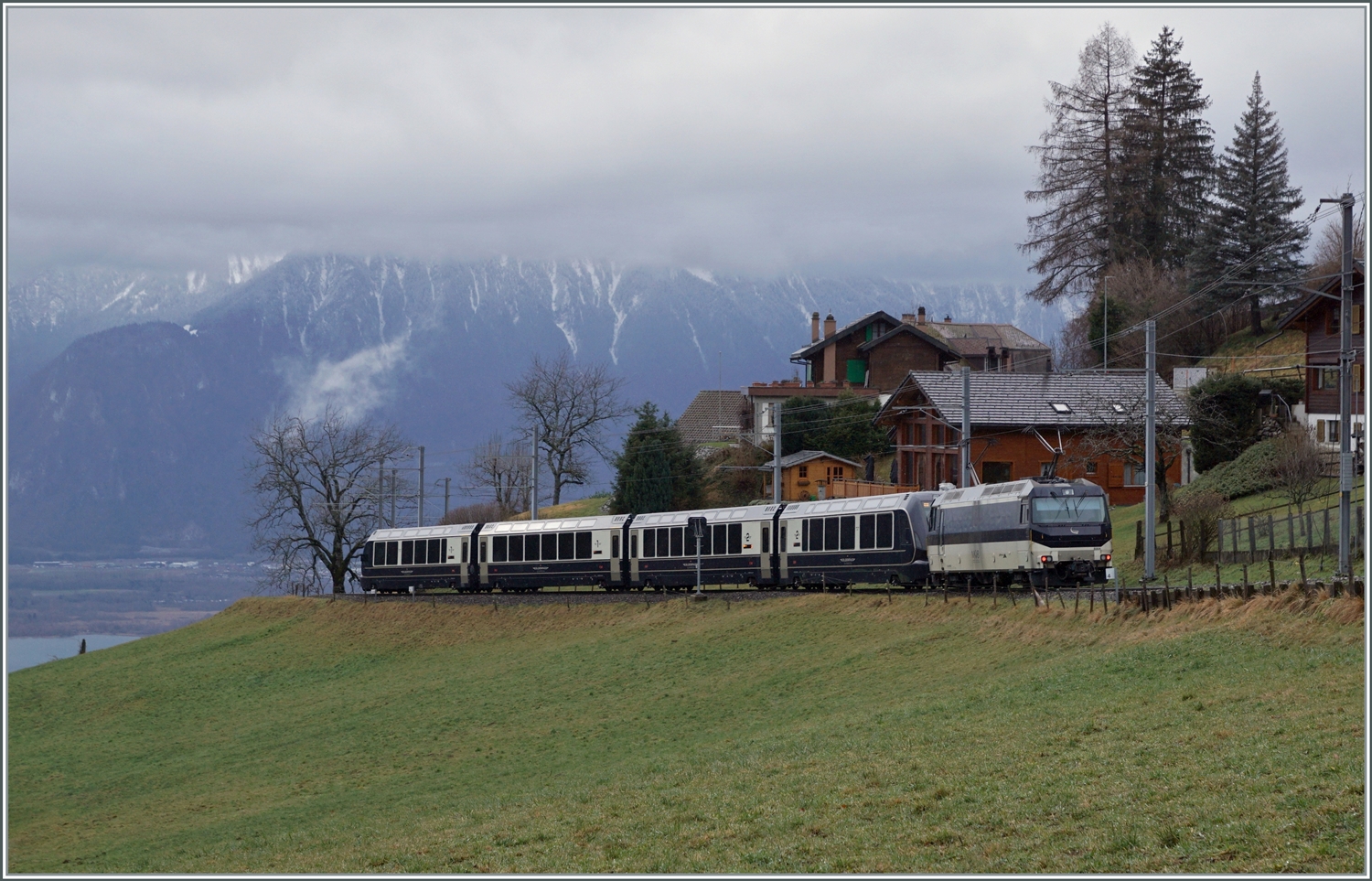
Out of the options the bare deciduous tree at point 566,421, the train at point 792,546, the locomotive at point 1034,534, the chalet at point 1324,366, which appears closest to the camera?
the locomotive at point 1034,534

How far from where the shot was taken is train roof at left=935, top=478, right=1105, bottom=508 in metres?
36.8

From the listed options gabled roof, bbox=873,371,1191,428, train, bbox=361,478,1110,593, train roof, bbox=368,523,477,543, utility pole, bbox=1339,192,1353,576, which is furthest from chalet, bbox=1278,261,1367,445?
train roof, bbox=368,523,477,543

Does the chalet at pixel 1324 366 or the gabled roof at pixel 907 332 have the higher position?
the gabled roof at pixel 907 332

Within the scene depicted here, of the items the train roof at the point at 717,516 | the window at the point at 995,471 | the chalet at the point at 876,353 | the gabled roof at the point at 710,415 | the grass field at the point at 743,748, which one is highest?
the chalet at the point at 876,353

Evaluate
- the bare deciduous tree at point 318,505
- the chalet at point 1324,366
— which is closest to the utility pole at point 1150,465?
the chalet at point 1324,366

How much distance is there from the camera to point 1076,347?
88.3 metres

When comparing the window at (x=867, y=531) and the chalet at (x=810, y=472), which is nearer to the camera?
the window at (x=867, y=531)

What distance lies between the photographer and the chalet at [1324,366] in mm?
54844

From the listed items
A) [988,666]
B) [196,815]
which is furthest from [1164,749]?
[196,815]

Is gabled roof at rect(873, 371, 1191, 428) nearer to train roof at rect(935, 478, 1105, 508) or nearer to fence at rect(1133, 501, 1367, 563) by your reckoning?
fence at rect(1133, 501, 1367, 563)

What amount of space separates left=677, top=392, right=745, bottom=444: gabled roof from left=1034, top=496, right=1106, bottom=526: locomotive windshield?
71.3 m

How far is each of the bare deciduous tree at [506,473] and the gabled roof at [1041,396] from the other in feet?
111

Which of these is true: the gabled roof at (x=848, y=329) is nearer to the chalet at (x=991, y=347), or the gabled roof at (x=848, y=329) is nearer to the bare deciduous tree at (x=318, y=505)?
the chalet at (x=991, y=347)

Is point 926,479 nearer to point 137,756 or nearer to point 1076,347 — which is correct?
point 1076,347
